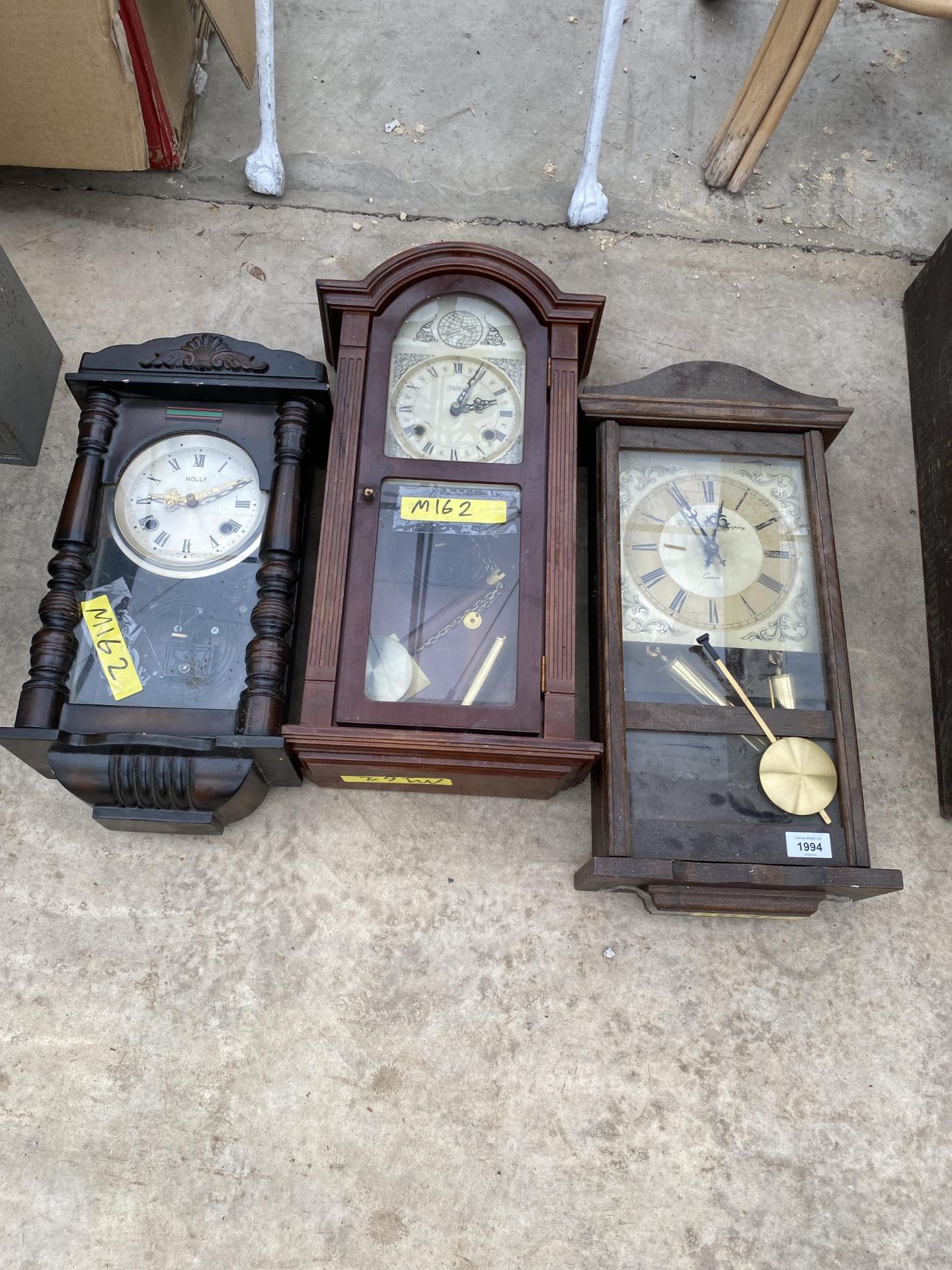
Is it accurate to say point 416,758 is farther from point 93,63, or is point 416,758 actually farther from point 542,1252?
Result: point 93,63

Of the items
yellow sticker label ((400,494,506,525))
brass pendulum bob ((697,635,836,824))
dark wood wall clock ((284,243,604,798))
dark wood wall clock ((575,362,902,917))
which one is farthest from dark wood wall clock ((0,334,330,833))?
brass pendulum bob ((697,635,836,824))

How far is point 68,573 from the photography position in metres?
1.81

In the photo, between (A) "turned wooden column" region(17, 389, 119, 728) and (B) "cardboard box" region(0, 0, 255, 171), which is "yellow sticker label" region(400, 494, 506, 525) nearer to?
(A) "turned wooden column" region(17, 389, 119, 728)

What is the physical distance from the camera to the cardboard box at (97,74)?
2041 millimetres

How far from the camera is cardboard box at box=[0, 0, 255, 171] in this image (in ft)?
6.70

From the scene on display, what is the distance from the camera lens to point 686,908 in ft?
5.65

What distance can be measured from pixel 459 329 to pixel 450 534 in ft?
1.64

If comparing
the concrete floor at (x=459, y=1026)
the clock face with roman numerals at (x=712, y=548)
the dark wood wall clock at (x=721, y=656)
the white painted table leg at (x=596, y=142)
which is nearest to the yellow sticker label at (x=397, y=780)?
the concrete floor at (x=459, y=1026)

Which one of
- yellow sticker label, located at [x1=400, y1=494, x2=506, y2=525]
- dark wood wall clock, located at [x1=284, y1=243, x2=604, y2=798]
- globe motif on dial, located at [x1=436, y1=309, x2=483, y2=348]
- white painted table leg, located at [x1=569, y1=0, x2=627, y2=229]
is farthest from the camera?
white painted table leg, located at [x1=569, y1=0, x2=627, y2=229]

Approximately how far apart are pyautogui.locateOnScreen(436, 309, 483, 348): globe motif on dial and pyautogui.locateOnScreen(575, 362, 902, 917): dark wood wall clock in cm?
30

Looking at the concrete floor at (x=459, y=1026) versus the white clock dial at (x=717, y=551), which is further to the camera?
the white clock dial at (x=717, y=551)

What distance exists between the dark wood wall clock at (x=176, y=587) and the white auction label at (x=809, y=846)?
3.37 feet

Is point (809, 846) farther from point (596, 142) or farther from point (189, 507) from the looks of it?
point (596, 142)

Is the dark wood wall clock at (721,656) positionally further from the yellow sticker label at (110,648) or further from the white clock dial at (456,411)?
the yellow sticker label at (110,648)
